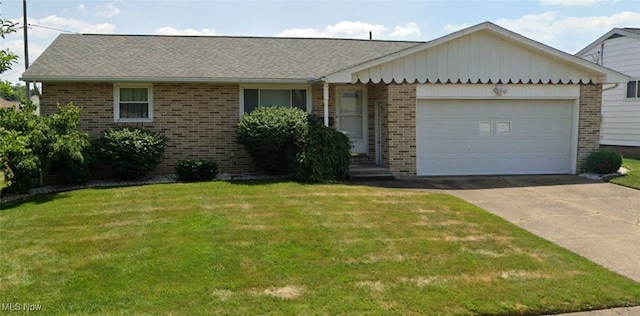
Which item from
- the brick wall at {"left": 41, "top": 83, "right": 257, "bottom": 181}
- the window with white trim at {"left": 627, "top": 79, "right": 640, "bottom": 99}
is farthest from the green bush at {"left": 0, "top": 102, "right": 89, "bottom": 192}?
the window with white trim at {"left": 627, "top": 79, "right": 640, "bottom": 99}

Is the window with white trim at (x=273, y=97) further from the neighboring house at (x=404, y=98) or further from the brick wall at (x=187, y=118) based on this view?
the brick wall at (x=187, y=118)

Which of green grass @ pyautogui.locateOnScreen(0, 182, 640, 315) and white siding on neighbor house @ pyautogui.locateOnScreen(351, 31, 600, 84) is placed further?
white siding on neighbor house @ pyautogui.locateOnScreen(351, 31, 600, 84)

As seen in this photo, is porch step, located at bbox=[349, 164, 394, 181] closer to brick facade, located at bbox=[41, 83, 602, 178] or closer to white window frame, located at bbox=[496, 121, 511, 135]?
brick facade, located at bbox=[41, 83, 602, 178]

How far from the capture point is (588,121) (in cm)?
1422

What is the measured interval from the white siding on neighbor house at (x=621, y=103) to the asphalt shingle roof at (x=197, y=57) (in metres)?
8.02

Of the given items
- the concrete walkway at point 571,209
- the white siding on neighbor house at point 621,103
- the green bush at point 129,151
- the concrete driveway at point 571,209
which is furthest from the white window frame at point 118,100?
the white siding on neighbor house at point 621,103

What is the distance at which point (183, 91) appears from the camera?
45.2ft

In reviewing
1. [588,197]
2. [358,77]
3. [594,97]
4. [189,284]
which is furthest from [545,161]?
[189,284]

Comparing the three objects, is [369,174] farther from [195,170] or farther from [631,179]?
[631,179]

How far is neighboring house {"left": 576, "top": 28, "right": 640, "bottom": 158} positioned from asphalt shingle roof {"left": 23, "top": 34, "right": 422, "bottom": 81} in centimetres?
800

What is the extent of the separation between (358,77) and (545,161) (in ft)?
19.5

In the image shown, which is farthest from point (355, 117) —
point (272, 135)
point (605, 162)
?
point (605, 162)

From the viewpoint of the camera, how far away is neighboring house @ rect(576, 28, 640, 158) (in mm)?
18562

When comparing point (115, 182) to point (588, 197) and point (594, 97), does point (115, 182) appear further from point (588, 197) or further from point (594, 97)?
point (594, 97)
